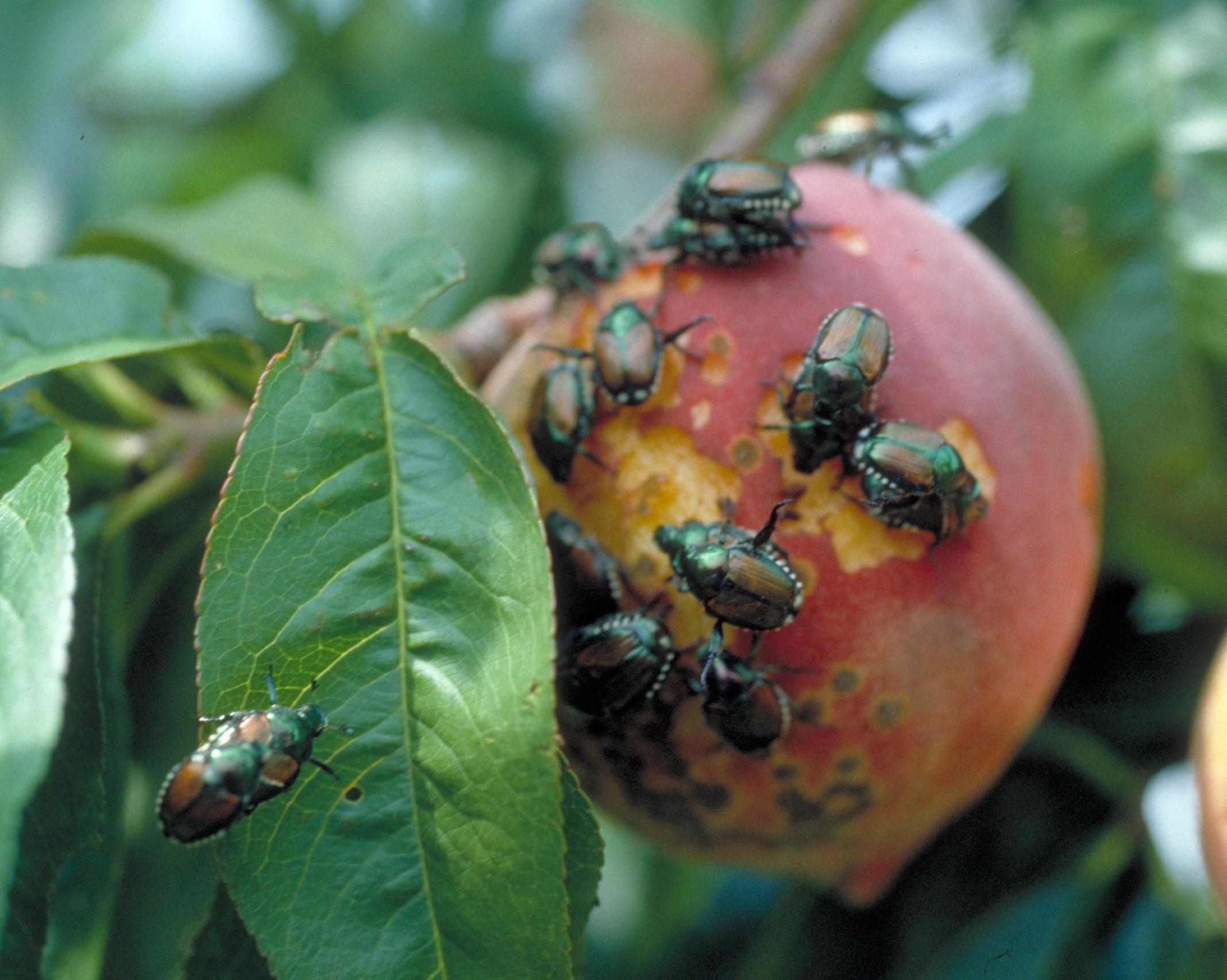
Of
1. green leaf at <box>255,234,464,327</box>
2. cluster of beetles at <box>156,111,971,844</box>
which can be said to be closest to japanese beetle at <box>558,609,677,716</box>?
cluster of beetles at <box>156,111,971,844</box>

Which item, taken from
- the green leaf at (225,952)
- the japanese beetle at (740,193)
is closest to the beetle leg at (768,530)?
the japanese beetle at (740,193)

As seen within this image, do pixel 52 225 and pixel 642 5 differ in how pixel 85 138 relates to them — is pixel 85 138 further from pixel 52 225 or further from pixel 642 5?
pixel 642 5

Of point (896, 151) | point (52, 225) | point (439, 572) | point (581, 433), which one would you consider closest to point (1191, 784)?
point (896, 151)

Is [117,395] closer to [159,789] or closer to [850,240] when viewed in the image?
[159,789]

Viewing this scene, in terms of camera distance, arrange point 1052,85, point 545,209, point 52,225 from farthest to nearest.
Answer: point 545,209, point 52,225, point 1052,85

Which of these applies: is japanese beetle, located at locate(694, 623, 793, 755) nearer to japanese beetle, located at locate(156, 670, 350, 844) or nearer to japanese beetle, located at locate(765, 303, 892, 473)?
japanese beetle, located at locate(765, 303, 892, 473)

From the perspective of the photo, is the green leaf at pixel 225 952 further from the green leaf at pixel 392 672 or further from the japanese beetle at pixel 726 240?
the japanese beetle at pixel 726 240
